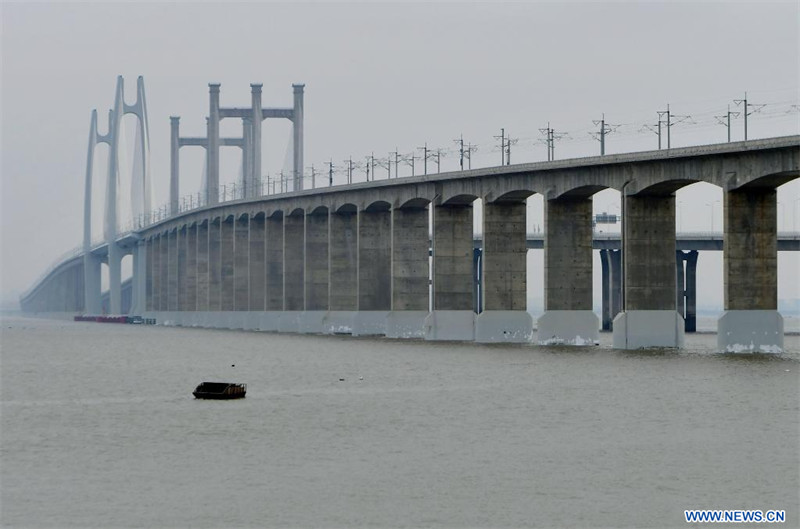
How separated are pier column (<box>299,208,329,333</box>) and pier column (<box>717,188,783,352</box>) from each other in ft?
211

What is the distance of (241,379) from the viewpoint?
242 feet

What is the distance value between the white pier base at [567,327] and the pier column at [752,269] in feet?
57.4

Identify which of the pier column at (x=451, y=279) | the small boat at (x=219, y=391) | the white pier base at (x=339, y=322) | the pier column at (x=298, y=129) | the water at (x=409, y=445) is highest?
the pier column at (x=298, y=129)

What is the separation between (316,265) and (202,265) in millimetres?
46190

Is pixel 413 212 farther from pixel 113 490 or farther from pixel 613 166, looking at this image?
pixel 113 490

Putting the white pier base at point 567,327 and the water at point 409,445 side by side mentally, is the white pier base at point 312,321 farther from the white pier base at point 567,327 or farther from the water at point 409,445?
the water at point 409,445

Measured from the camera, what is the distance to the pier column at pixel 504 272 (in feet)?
347

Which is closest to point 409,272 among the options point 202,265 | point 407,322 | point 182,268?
point 407,322

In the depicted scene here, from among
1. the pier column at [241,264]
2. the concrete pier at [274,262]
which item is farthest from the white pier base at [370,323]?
the pier column at [241,264]

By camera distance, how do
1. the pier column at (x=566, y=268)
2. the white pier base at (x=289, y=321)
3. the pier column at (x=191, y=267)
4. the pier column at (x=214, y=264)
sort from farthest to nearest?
the pier column at (x=191, y=267) < the pier column at (x=214, y=264) < the white pier base at (x=289, y=321) < the pier column at (x=566, y=268)

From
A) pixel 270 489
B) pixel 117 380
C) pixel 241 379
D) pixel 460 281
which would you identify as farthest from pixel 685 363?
pixel 270 489

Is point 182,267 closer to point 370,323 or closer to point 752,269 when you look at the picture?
point 370,323

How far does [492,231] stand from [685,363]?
96.2 feet

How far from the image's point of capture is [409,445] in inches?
1767
